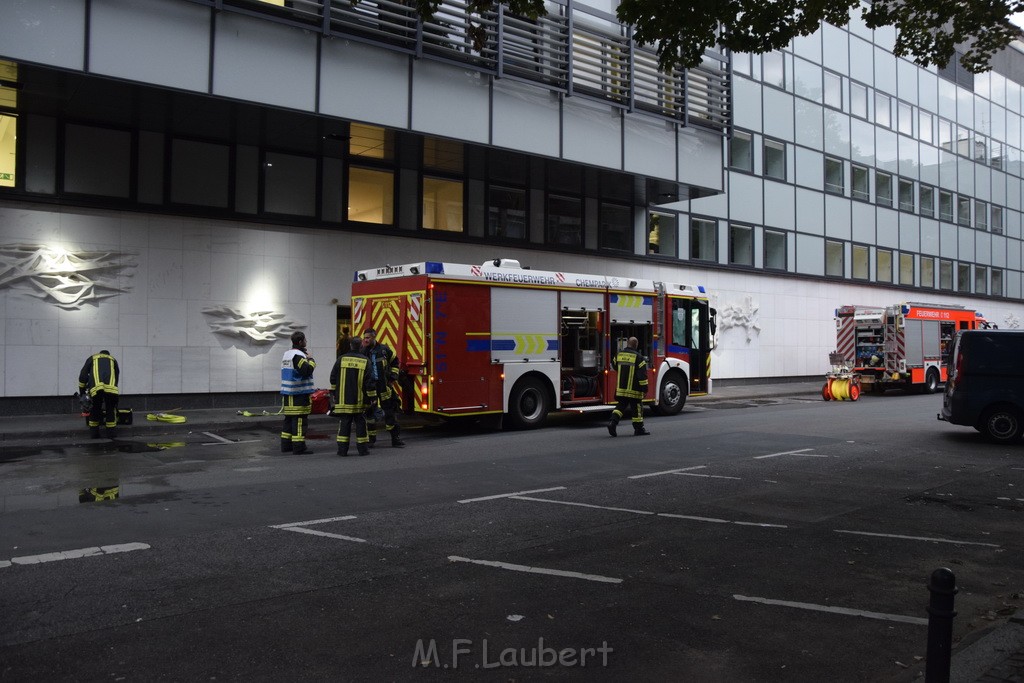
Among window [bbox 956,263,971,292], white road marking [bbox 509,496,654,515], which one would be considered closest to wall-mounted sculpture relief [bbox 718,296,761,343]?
window [bbox 956,263,971,292]

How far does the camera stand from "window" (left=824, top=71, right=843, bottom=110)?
106 feet

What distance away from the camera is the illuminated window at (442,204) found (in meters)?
Answer: 21.9

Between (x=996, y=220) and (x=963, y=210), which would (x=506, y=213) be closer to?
(x=963, y=210)

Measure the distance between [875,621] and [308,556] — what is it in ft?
13.2

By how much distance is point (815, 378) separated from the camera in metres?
33.2

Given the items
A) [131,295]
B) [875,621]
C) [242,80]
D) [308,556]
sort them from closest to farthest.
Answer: [875,621], [308,556], [242,80], [131,295]

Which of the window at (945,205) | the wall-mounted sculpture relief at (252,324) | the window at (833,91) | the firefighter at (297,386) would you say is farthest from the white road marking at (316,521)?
the window at (945,205)

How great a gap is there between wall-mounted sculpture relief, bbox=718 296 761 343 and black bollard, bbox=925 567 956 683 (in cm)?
2579

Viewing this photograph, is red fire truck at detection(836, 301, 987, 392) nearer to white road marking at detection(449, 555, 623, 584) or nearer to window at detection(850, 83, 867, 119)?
window at detection(850, 83, 867, 119)

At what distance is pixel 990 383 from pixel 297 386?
37.8 ft

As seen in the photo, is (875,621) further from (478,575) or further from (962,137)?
(962,137)

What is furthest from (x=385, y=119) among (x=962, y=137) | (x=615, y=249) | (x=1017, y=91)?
(x=1017, y=91)

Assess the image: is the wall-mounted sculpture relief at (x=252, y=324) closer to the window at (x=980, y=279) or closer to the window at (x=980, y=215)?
the window at (x=980, y=279)

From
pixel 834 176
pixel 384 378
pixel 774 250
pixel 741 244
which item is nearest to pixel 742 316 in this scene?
pixel 741 244
